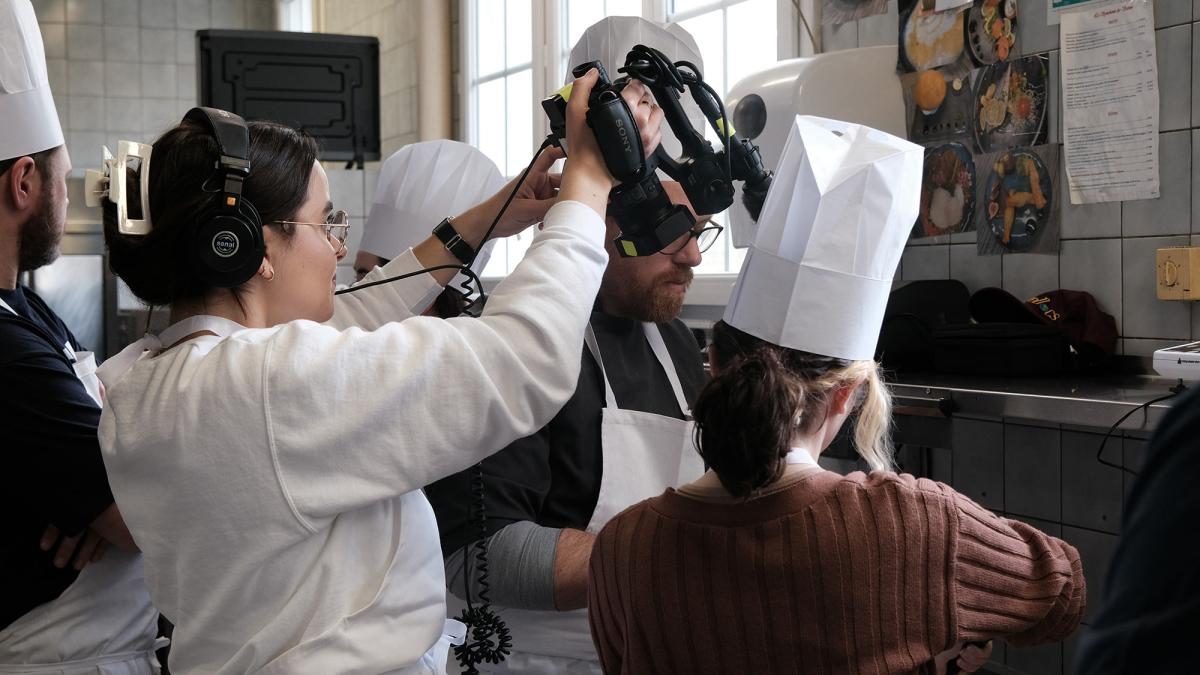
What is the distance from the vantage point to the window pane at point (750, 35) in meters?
3.45

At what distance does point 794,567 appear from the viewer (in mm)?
1138

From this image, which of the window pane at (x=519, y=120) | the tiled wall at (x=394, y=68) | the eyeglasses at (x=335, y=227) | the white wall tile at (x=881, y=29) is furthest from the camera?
the tiled wall at (x=394, y=68)

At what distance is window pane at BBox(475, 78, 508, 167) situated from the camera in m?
5.16

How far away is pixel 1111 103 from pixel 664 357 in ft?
4.55

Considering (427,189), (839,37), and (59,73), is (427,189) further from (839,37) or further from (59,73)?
(59,73)

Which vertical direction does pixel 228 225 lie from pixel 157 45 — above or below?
below

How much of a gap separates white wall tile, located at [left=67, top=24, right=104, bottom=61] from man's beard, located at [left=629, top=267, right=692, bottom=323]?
7.42 metres

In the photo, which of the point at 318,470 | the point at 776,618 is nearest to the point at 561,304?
the point at 318,470

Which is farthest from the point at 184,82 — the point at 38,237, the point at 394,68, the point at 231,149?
the point at 231,149

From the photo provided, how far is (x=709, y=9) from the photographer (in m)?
3.71

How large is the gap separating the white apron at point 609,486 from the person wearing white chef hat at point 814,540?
0.72 ft

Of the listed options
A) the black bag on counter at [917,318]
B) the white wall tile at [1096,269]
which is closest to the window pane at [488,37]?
the black bag on counter at [917,318]

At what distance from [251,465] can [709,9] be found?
10.2ft

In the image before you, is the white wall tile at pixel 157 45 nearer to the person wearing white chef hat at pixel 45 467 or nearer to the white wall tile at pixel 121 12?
the white wall tile at pixel 121 12
